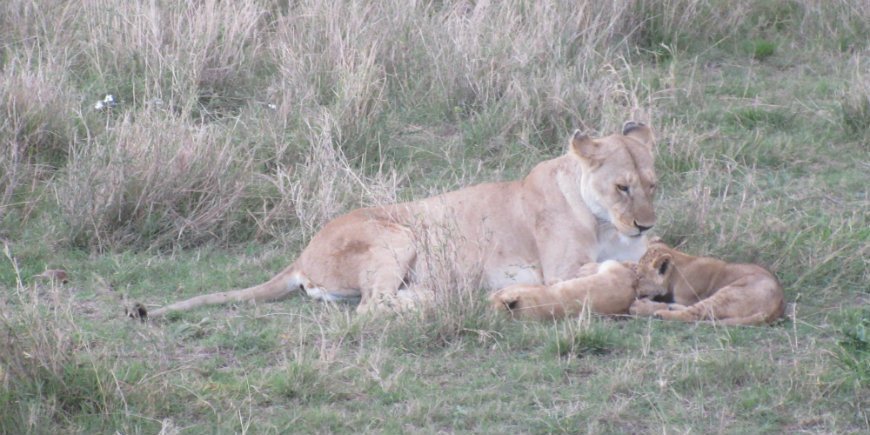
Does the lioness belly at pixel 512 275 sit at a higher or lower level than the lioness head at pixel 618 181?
lower

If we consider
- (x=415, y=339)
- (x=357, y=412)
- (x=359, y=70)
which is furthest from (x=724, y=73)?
(x=357, y=412)

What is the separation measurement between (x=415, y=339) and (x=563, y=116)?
10.4ft

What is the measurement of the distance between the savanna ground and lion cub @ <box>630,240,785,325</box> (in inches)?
3.2

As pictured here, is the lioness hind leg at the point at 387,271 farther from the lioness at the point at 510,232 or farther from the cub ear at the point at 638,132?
the cub ear at the point at 638,132

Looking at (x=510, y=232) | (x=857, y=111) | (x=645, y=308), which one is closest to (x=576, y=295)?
(x=645, y=308)

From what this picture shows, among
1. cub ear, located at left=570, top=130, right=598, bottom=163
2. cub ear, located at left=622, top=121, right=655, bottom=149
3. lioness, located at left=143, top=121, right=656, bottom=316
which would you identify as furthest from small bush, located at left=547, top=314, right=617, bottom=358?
cub ear, located at left=622, top=121, right=655, bottom=149

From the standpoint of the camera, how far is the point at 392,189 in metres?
6.96

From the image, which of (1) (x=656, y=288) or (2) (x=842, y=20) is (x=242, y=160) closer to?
(1) (x=656, y=288)

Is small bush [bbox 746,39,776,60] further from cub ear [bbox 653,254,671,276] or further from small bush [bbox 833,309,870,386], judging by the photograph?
small bush [bbox 833,309,870,386]

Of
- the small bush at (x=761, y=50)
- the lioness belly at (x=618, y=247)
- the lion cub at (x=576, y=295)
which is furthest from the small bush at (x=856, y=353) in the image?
the small bush at (x=761, y=50)

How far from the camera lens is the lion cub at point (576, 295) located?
547 centimetres

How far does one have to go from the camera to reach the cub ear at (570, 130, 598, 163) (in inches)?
235

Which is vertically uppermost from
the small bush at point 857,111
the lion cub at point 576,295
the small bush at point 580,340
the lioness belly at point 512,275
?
the small bush at point 580,340

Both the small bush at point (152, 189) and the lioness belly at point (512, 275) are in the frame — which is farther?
the small bush at point (152, 189)
